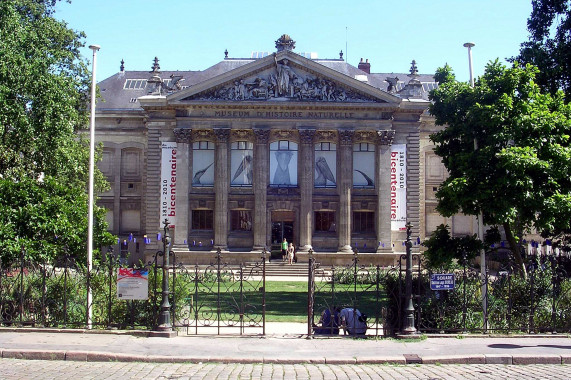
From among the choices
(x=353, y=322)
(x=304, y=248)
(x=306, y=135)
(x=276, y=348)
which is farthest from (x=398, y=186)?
(x=276, y=348)

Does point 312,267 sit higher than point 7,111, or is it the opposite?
point 7,111

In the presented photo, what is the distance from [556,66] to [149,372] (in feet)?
73.1

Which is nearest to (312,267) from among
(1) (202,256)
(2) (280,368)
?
(2) (280,368)

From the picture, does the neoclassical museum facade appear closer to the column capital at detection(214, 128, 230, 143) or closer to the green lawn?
the column capital at detection(214, 128, 230, 143)

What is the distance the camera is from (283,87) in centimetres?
4953

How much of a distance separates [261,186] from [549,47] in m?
25.5

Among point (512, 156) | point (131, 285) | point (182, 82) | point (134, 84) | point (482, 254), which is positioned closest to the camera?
point (131, 285)

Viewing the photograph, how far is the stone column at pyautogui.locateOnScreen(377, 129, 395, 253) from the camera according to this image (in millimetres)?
49969

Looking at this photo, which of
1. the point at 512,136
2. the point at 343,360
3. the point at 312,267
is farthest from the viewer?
the point at 512,136

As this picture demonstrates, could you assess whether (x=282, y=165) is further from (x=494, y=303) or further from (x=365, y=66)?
(x=494, y=303)

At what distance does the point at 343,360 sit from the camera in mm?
14258

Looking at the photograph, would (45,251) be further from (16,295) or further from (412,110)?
(412,110)

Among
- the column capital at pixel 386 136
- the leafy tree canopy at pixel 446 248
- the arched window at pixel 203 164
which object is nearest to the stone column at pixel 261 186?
the arched window at pixel 203 164

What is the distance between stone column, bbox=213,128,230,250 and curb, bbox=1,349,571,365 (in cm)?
3488
